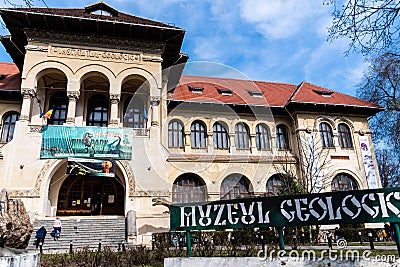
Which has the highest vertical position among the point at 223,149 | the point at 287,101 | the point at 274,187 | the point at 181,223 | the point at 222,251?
the point at 287,101

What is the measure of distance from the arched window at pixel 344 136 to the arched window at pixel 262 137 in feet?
17.7

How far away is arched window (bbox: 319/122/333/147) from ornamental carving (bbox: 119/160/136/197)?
13805 mm

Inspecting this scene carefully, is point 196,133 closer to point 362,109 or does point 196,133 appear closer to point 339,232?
point 339,232

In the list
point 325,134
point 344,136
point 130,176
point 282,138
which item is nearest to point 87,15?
point 130,176

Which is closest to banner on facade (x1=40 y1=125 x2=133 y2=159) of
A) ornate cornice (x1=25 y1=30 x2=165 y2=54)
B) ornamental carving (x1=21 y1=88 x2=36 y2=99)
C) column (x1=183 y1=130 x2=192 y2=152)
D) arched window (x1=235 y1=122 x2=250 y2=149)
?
ornamental carving (x1=21 y1=88 x2=36 y2=99)

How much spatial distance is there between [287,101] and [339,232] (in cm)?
1037

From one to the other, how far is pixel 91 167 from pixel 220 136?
9.36m

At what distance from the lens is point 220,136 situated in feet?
70.7

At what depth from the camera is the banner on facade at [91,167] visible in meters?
15.8

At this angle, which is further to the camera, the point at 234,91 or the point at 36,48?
the point at 234,91

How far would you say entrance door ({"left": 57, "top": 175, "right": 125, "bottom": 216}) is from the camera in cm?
1833

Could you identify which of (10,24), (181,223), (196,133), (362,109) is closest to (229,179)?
(196,133)

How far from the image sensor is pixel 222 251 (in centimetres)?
814

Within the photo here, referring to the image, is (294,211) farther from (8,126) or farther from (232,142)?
(8,126)
